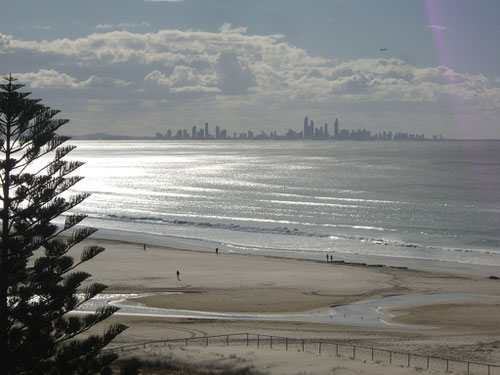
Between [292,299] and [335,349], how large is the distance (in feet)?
30.3

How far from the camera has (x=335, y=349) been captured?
64.8ft

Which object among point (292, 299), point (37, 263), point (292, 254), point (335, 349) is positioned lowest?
point (292, 254)

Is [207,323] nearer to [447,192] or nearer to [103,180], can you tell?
[447,192]

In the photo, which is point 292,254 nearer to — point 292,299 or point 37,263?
point 292,299

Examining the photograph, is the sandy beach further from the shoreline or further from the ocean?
the ocean

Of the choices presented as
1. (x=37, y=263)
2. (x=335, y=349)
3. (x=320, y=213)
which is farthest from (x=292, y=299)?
(x=320, y=213)

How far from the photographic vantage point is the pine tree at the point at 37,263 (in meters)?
12.8

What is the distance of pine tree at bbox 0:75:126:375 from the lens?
12.8 metres

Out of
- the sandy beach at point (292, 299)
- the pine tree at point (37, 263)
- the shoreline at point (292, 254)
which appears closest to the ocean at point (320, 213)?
the shoreline at point (292, 254)

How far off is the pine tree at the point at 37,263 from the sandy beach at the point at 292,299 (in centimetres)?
569

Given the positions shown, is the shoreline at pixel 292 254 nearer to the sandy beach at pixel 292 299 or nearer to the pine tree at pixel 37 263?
the sandy beach at pixel 292 299

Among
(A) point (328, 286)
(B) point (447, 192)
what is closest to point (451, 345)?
(A) point (328, 286)

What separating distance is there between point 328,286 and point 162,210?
1381 inches

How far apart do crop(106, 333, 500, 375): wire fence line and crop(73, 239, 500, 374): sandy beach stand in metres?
0.83
